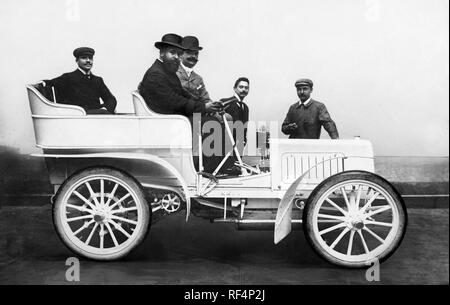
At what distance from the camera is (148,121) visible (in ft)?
11.8

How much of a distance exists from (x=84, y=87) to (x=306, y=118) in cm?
170

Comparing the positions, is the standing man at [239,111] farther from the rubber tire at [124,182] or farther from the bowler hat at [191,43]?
the rubber tire at [124,182]

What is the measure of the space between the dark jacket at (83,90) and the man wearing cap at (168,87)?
0.93 feet

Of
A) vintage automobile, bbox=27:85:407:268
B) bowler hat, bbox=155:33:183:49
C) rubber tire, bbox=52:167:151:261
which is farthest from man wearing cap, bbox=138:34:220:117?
rubber tire, bbox=52:167:151:261

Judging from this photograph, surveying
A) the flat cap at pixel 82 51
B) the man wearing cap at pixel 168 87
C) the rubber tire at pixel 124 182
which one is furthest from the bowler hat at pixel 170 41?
the rubber tire at pixel 124 182

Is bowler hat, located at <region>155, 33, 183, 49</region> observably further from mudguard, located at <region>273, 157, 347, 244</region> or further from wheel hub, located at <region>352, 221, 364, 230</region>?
wheel hub, located at <region>352, 221, 364, 230</region>

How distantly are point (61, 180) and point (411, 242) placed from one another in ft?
8.85

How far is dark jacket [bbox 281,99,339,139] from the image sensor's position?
397 centimetres

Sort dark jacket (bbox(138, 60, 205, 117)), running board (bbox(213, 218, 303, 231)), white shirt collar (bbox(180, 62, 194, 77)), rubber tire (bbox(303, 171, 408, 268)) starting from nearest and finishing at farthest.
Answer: rubber tire (bbox(303, 171, 408, 268)) → running board (bbox(213, 218, 303, 231)) → dark jacket (bbox(138, 60, 205, 117)) → white shirt collar (bbox(180, 62, 194, 77))

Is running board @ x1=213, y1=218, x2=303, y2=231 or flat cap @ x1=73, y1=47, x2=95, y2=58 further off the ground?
flat cap @ x1=73, y1=47, x2=95, y2=58

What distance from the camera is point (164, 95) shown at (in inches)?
151

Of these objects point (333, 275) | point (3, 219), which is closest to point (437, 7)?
point (333, 275)

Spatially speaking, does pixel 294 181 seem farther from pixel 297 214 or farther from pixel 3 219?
pixel 3 219

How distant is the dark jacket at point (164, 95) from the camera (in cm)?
384
